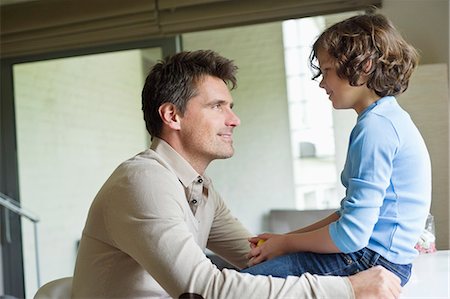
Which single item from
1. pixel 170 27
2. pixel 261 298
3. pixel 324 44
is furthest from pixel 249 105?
pixel 261 298

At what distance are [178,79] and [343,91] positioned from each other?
510 mm

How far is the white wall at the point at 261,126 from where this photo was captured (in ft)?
12.9

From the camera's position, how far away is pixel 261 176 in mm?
3955

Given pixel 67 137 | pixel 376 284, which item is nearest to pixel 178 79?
pixel 376 284

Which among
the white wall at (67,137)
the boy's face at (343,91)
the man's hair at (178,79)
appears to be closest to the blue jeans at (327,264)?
the boy's face at (343,91)

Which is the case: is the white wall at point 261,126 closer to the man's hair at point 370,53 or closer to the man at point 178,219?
the man at point 178,219

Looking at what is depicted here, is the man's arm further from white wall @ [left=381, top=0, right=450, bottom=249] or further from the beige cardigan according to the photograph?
white wall @ [left=381, top=0, right=450, bottom=249]

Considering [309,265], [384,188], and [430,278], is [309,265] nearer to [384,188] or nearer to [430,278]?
[384,188]

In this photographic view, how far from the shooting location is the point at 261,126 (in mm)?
3945

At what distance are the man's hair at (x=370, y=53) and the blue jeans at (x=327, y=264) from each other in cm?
39

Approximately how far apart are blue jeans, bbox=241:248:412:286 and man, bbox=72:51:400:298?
0.20 feet

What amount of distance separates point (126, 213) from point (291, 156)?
9.22 ft

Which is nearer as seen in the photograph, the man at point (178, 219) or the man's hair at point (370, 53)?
the man at point (178, 219)

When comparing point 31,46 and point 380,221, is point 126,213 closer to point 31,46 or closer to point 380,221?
point 380,221
